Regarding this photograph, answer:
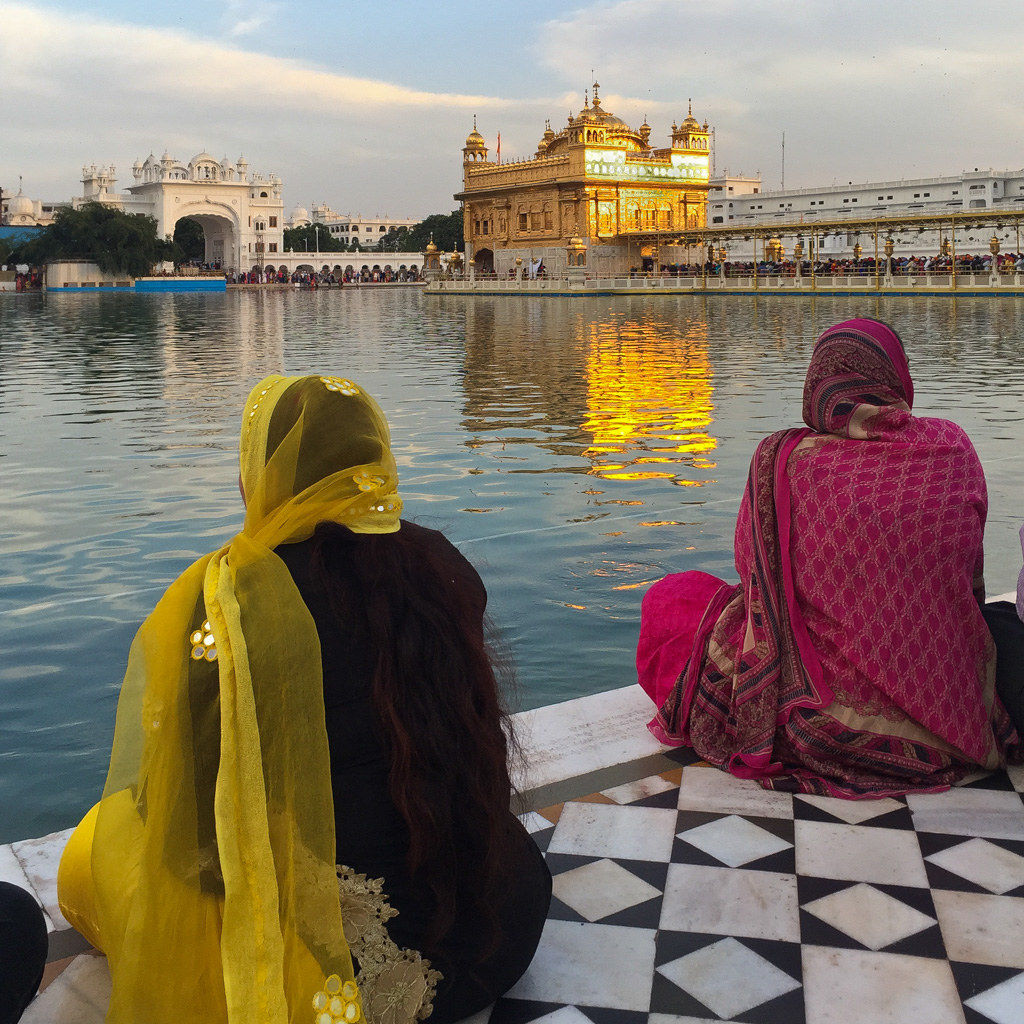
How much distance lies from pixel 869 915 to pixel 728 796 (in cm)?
52

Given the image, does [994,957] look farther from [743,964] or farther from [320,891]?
[320,891]

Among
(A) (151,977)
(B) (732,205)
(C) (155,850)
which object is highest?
(B) (732,205)

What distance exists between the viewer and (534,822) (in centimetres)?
251

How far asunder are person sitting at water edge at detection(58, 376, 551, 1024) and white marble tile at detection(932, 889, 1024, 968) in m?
0.83

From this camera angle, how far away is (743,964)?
77.4 inches

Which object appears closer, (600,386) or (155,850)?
(155,850)

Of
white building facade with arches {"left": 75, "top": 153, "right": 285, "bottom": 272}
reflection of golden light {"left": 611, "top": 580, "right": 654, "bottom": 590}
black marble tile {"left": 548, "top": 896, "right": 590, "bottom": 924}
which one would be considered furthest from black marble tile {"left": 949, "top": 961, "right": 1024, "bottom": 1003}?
white building facade with arches {"left": 75, "top": 153, "right": 285, "bottom": 272}

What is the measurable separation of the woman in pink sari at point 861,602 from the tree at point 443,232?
240 ft

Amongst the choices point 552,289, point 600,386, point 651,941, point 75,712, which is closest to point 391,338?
point 600,386

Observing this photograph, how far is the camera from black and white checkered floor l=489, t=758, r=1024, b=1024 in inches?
73.3

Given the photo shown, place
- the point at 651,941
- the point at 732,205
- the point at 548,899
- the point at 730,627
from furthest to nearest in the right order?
the point at 732,205 → the point at 730,627 → the point at 651,941 → the point at 548,899

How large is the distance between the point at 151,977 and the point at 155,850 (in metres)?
0.16

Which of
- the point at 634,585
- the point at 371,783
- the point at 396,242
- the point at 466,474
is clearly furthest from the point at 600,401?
the point at 396,242

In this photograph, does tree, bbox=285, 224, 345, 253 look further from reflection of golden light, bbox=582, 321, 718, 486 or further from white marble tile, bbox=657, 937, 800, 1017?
white marble tile, bbox=657, 937, 800, 1017
